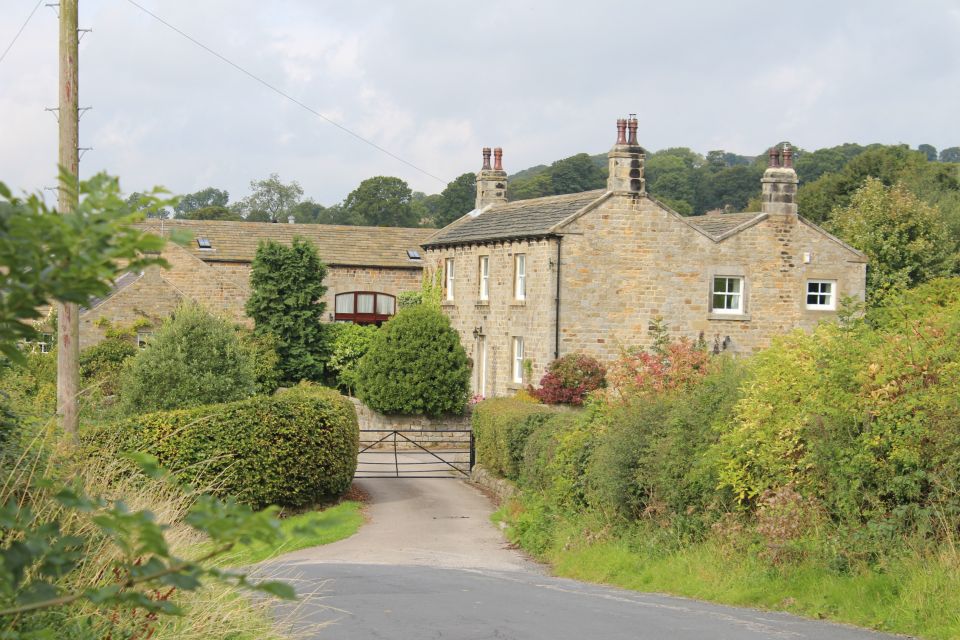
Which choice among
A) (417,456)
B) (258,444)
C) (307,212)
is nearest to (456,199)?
(307,212)

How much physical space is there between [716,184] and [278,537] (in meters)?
131

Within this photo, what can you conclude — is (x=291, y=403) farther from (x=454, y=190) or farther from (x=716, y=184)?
(x=716, y=184)

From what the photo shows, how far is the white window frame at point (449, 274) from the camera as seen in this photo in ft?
138

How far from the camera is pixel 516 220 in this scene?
38188mm

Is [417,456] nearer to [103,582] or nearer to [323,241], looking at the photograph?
[323,241]

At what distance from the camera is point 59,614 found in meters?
6.41

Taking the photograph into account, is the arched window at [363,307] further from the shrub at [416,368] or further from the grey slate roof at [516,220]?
the shrub at [416,368]

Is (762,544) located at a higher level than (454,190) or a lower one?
lower

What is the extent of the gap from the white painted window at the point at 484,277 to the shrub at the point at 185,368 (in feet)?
52.2

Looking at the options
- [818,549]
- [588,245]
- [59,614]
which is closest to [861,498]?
[818,549]

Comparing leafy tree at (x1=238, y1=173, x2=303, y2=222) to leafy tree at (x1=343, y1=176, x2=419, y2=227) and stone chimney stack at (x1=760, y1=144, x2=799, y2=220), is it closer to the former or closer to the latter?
leafy tree at (x1=343, y1=176, x2=419, y2=227)

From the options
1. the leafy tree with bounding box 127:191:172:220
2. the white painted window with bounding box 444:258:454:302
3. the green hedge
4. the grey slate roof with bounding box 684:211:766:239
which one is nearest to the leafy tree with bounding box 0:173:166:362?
the leafy tree with bounding box 127:191:172:220

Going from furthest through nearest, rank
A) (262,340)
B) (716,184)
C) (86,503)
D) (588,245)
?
(716,184) → (262,340) → (588,245) → (86,503)

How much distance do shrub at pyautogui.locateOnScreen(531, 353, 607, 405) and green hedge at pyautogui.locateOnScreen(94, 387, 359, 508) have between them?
10.1 meters
